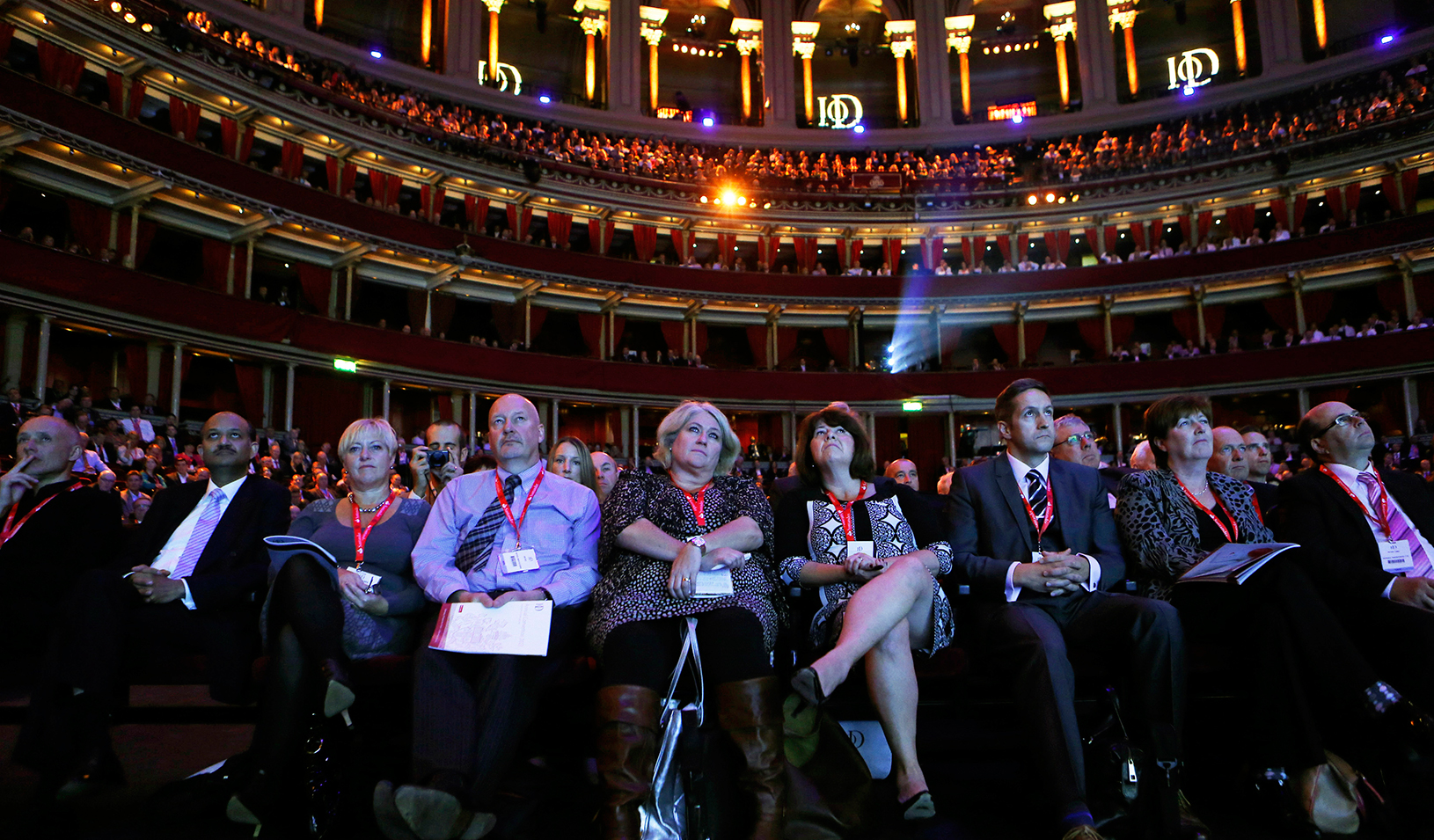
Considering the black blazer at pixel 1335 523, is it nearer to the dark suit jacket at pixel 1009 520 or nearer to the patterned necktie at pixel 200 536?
the dark suit jacket at pixel 1009 520

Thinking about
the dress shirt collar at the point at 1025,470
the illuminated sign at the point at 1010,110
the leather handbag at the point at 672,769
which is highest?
the illuminated sign at the point at 1010,110

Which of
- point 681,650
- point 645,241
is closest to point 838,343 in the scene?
point 645,241

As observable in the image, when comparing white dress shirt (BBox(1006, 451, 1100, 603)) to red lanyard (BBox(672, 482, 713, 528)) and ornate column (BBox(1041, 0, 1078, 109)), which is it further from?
ornate column (BBox(1041, 0, 1078, 109))

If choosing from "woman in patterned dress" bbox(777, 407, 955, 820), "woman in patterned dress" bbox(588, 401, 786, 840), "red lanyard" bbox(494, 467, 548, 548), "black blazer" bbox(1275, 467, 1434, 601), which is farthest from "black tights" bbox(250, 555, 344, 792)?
"black blazer" bbox(1275, 467, 1434, 601)

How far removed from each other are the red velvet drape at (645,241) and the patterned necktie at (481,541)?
17.5 meters

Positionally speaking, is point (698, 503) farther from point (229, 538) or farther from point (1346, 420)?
point (1346, 420)

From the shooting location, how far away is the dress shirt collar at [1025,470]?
3.18m

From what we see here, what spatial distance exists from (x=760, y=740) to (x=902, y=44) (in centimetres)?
2514

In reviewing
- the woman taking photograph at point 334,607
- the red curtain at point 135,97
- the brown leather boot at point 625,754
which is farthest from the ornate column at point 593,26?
the brown leather boot at point 625,754

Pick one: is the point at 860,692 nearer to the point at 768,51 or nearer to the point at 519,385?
the point at 519,385

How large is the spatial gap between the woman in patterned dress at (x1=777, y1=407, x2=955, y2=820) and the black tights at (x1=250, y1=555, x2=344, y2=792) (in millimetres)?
1508

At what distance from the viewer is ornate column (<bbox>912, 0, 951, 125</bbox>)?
74.9ft

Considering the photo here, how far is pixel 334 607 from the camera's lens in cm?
273

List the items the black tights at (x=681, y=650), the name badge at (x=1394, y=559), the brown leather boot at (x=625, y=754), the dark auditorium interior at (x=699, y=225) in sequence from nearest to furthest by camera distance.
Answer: the brown leather boot at (x=625, y=754), the black tights at (x=681, y=650), the name badge at (x=1394, y=559), the dark auditorium interior at (x=699, y=225)
